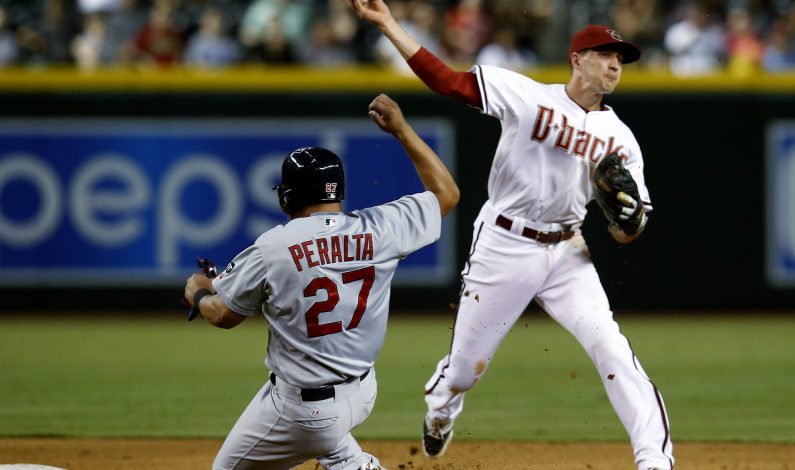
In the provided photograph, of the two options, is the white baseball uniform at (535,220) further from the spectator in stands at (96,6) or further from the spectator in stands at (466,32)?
the spectator in stands at (96,6)

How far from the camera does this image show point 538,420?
325 inches

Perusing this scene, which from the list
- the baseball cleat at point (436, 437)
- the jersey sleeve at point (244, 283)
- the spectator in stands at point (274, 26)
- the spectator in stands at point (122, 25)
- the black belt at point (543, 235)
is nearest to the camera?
the jersey sleeve at point (244, 283)

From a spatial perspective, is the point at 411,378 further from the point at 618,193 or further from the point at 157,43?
the point at 157,43

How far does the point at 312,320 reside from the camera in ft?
15.5

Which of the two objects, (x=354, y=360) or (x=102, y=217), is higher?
(x=354, y=360)

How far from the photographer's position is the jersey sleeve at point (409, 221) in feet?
16.1

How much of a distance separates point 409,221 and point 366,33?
31.7 feet

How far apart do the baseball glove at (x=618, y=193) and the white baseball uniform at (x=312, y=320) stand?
50.3 inches

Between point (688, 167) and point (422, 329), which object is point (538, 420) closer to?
point (422, 329)

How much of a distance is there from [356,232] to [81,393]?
5083 mm

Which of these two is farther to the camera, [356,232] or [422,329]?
[422,329]

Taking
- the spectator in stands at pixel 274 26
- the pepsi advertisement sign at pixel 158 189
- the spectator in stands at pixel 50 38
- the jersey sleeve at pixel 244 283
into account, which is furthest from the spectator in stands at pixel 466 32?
the jersey sleeve at pixel 244 283

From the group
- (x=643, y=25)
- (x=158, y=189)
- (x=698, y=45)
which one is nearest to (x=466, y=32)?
(x=643, y=25)

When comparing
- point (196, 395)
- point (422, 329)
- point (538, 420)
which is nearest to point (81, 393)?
point (196, 395)
